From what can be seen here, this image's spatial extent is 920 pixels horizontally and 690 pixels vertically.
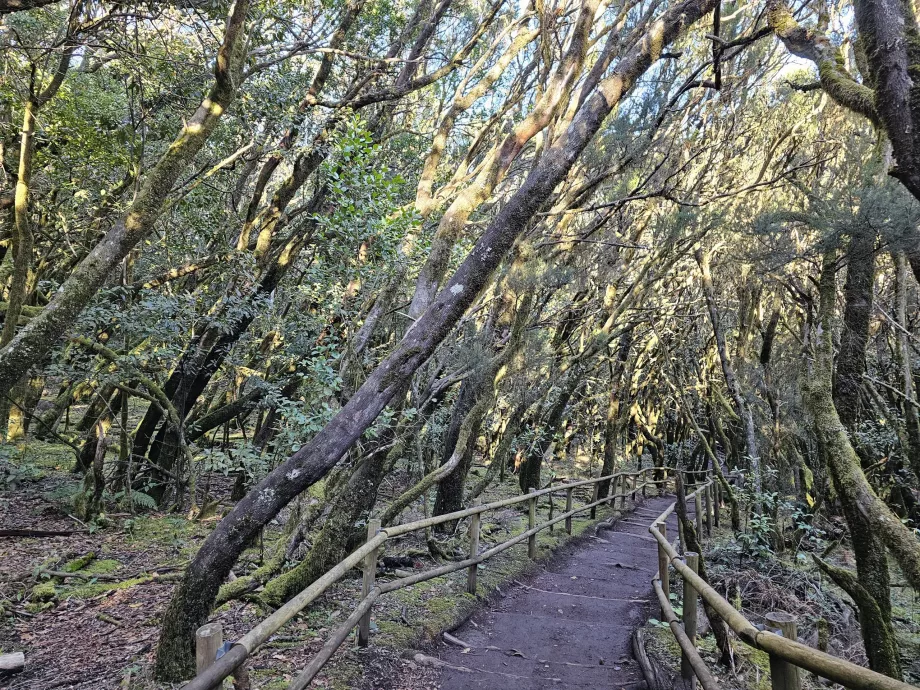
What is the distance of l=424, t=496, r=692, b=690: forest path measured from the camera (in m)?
4.80

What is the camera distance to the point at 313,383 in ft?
22.4

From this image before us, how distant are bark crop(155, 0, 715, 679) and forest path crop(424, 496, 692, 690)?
2046mm

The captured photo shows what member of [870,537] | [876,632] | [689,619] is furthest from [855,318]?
[689,619]

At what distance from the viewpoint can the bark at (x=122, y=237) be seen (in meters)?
4.85

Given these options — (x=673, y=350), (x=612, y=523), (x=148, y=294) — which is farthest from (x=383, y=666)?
(x=673, y=350)

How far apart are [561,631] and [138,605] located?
4.58 meters

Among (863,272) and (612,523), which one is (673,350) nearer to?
(612,523)

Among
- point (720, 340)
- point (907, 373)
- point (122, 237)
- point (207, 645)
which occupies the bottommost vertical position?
point (207, 645)

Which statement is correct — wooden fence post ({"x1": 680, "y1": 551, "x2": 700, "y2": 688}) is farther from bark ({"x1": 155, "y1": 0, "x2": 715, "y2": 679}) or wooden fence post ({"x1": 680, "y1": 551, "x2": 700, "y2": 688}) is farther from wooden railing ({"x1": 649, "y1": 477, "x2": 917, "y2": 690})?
bark ({"x1": 155, "y1": 0, "x2": 715, "y2": 679})

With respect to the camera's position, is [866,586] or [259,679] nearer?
[259,679]

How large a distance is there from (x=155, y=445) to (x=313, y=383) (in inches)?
234

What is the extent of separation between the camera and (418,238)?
7.70 meters

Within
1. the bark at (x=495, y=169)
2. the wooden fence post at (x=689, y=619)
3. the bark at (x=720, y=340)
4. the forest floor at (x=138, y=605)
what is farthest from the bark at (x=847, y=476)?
the bark at (x=720, y=340)

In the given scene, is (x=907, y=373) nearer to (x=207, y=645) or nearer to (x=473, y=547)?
(x=473, y=547)
